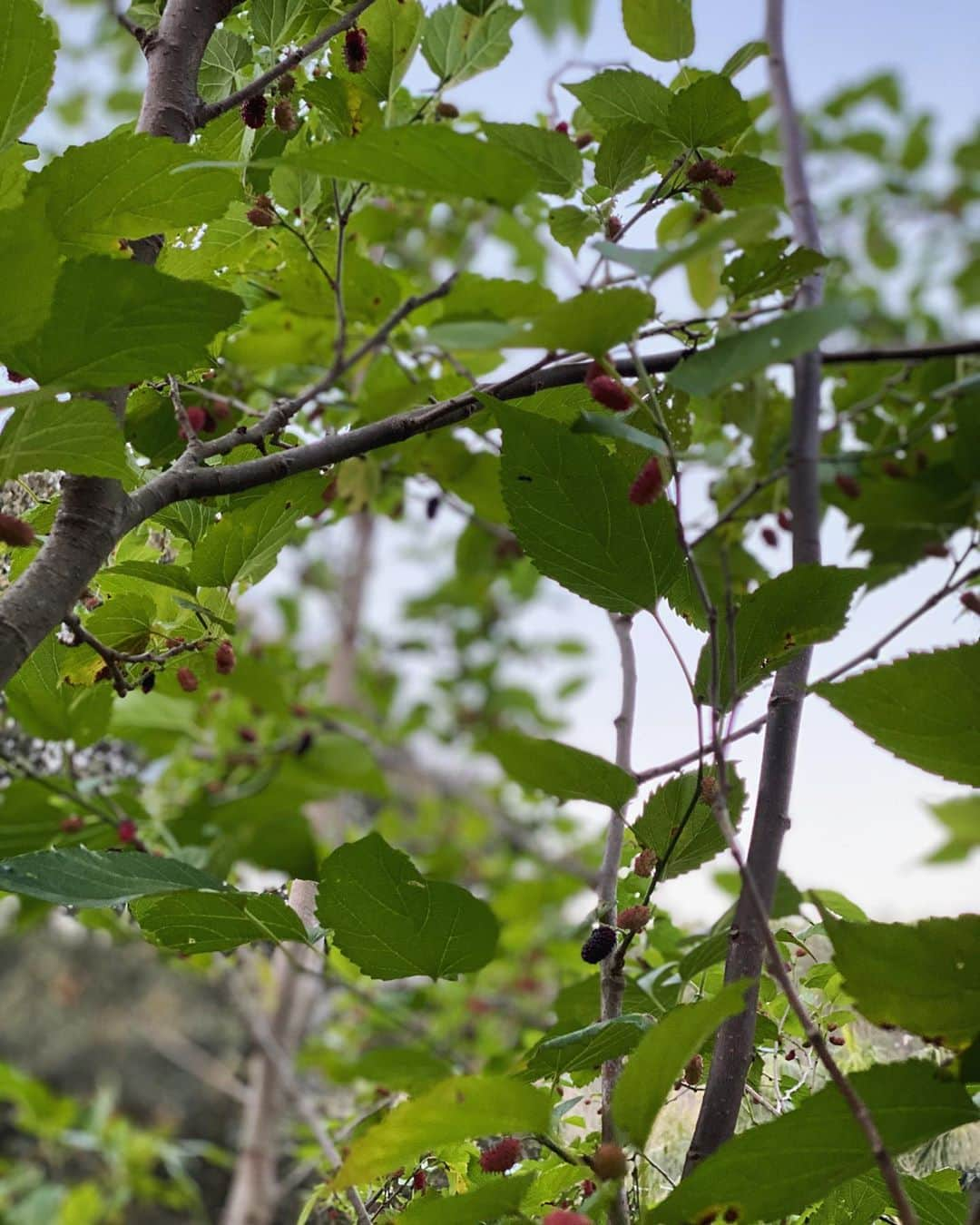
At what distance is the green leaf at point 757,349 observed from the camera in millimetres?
301

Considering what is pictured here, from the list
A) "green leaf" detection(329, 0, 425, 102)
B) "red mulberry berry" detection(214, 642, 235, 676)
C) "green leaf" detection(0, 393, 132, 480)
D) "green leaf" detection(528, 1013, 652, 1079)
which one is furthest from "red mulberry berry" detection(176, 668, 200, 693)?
"green leaf" detection(329, 0, 425, 102)

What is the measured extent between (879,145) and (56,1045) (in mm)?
4930

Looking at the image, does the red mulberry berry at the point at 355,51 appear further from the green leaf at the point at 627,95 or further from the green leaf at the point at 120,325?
the green leaf at the point at 120,325

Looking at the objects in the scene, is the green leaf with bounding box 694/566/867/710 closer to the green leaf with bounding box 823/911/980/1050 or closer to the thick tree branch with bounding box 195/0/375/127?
the green leaf with bounding box 823/911/980/1050

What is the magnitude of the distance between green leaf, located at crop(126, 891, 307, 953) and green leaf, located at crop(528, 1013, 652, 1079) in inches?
4.5

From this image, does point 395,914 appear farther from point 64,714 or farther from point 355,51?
point 355,51

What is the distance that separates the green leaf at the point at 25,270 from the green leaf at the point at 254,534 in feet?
0.52

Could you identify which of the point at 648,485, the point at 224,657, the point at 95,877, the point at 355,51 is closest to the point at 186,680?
the point at 224,657

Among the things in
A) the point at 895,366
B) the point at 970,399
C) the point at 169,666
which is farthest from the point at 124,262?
the point at 895,366

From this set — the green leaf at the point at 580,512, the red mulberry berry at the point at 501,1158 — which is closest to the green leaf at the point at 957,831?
the green leaf at the point at 580,512

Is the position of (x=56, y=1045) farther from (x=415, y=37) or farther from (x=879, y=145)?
(x=415, y=37)

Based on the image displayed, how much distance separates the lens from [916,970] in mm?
315

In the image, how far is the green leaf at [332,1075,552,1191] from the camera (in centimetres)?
30

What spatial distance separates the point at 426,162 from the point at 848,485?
415 millimetres
